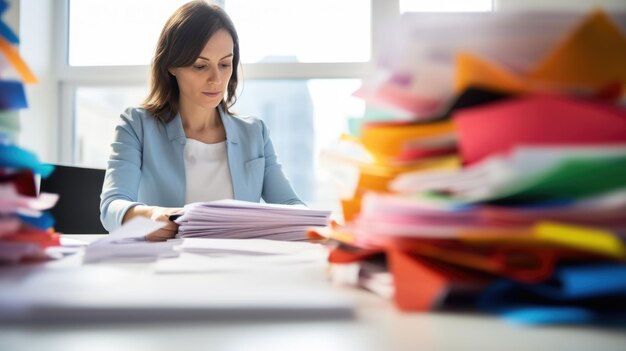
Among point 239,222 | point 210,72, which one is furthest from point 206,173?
point 239,222

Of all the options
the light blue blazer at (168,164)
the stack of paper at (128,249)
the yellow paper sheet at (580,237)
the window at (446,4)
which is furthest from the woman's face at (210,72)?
the yellow paper sheet at (580,237)

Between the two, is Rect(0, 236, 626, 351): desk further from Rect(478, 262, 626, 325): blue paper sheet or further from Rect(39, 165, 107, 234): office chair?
Rect(39, 165, 107, 234): office chair

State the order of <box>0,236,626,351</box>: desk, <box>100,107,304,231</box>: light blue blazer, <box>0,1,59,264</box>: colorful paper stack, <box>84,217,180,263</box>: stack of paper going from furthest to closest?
<box>100,107,304,231</box>: light blue blazer
<box>84,217,180,263</box>: stack of paper
<box>0,1,59,264</box>: colorful paper stack
<box>0,236,626,351</box>: desk

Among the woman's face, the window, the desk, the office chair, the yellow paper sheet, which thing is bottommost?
the office chair

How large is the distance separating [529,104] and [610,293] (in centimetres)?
12

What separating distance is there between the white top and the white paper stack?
0.90m

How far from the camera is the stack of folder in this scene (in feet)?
0.97

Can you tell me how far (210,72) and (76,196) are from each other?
64 cm

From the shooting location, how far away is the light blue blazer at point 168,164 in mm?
1593

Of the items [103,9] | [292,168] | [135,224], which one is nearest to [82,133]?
[103,9]

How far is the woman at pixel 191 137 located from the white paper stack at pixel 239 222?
0.81 meters

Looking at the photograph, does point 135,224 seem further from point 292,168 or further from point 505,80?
point 292,168

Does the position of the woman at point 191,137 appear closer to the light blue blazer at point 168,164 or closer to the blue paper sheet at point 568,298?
the light blue blazer at point 168,164

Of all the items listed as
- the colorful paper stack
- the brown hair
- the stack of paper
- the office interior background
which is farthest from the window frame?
the colorful paper stack
